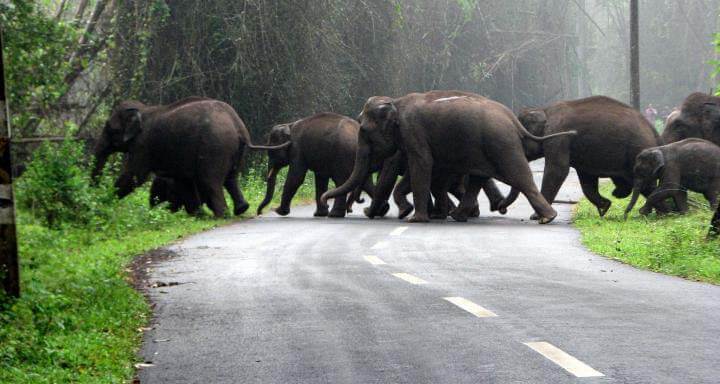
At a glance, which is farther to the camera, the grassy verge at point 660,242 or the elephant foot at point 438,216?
the elephant foot at point 438,216

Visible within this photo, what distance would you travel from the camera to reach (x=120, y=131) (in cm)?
2178

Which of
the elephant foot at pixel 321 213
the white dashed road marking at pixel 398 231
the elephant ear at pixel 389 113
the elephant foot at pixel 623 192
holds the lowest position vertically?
the elephant foot at pixel 321 213

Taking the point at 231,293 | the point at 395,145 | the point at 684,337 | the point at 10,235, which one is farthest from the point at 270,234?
the point at 684,337

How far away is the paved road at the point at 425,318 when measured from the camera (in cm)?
686

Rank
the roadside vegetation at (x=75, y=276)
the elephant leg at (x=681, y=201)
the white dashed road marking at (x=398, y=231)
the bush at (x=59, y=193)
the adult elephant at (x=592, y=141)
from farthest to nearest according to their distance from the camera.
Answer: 1. the adult elephant at (x=592, y=141)
2. the elephant leg at (x=681, y=201)
3. the bush at (x=59, y=193)
4. the white dashed road marking at (x=398, y=231)
5. the roadside vegetation at (x=75, y=276)

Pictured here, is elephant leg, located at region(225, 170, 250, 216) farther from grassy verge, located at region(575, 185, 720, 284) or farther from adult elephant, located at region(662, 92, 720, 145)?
adult elephant, located at region(662, 92, 720, 145)

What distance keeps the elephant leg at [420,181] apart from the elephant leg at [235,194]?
3189 millimetres

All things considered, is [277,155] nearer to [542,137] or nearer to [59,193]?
[542,137]

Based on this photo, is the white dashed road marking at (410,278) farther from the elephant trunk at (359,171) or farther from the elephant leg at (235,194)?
the elephant leg at (235,194)

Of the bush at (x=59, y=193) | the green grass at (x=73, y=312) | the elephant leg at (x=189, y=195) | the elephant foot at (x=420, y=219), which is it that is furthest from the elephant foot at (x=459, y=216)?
the bush at (x=59, y=193)

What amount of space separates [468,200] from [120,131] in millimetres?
6063

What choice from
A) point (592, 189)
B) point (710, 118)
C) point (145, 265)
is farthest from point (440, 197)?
point (145, 265)

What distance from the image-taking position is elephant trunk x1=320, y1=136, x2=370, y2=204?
20.7 metres

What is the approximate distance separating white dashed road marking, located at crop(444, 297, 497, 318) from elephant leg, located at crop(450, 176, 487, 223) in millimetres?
10442
